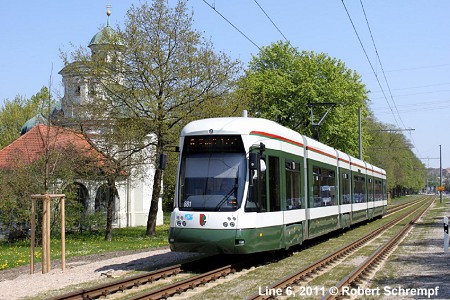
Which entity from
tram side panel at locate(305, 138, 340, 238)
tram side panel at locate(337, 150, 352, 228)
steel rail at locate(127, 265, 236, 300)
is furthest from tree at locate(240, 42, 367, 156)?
steel rail at locate(127, 265, 236, 300)

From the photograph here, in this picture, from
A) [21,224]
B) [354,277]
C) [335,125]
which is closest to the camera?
[354,277]

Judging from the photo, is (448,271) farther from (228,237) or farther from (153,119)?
(153,119)

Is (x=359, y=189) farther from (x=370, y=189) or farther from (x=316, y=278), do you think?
(x=316, y=278)

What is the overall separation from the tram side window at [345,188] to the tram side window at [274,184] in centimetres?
988

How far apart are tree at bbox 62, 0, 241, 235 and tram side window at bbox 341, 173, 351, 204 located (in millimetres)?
6431

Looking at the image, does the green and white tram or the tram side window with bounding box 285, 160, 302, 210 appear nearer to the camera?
the green and white tram

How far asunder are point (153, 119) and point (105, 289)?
18583 mm

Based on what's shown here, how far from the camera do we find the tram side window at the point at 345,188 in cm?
2491

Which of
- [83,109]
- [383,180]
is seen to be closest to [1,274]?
[83,109]

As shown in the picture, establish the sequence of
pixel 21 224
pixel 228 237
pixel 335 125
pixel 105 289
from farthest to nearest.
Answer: pixel 335 125, pixel 21 224, pixel 228 237, pixel 105 289

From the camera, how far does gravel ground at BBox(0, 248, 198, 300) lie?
12.1 m

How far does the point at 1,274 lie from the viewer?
16625mm

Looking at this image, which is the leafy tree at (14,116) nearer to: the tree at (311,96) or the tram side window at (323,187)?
the tree at (311,96)

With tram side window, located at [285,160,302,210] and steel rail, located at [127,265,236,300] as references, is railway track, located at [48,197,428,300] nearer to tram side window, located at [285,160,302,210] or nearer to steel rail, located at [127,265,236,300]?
steel rail, located at [127,265,236,300]
